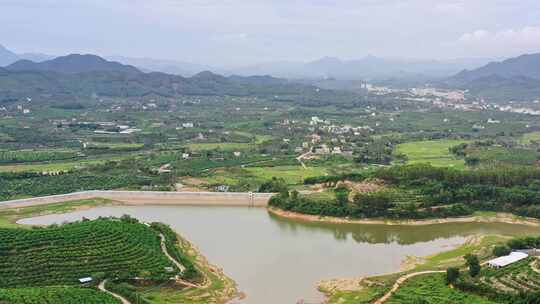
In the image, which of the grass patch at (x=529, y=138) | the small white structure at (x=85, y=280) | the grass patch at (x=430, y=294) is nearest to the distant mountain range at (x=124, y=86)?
the grass patch at (x=529, y=138)

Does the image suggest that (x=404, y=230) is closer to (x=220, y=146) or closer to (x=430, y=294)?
(x=430, y=294)

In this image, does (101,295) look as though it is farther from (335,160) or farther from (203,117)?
(203,117)

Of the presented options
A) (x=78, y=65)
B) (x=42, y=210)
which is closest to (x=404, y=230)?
(x=42, y=210)

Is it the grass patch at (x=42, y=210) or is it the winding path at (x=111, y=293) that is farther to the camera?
the grass patch at (x=42, y=210)

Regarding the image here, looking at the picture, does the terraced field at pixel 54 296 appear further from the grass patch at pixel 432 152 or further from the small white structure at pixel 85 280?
the grass patch at pixel 432 152

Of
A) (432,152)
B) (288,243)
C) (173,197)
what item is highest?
(432,152)

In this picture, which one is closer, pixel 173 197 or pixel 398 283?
pixel 398 283

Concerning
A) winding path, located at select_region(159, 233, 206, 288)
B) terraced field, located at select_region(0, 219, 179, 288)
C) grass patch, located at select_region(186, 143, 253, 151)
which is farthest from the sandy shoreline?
grass patch, located at select_region(186, 143, 253, 151)
